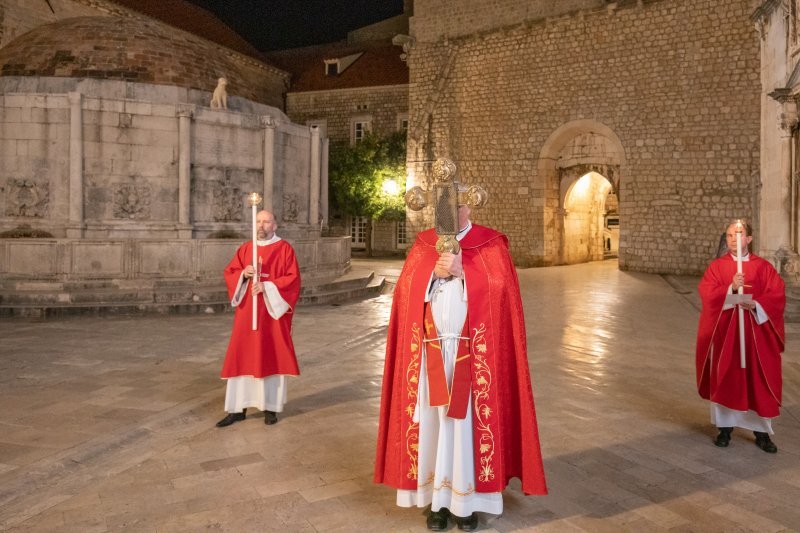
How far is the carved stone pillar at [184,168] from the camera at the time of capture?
488 inches

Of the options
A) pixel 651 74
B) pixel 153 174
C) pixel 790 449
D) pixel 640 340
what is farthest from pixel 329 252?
pixel 651 74

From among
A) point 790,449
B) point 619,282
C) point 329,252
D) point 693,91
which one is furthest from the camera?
point 693,91

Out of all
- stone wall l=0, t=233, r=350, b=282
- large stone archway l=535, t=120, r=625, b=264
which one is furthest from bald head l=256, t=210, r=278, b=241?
large stone archway l=535, t=120, r=625, b=264

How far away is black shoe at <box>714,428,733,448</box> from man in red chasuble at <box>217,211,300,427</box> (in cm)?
318

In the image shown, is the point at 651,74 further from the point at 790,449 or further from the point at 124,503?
the point at 124,503

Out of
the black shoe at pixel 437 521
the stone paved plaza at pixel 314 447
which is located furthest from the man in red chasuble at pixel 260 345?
the black shoe at pixel 437 521

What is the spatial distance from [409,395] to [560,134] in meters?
21.1

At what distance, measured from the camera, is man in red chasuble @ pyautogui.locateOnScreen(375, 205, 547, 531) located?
3305 mm

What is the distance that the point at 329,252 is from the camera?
14.6 m

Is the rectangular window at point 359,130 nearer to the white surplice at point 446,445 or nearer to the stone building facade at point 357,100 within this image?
the stone building facade at point 357,100

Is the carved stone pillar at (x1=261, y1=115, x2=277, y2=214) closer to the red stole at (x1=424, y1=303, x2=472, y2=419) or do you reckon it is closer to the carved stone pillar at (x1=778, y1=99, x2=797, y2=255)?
the carved stone pillar at (x1=778, y1=99, x2=797, y2=255)

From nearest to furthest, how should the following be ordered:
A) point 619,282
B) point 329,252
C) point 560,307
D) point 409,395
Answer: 1. point 409,395
2. point 560,307
3. point 329,252
4. point 619,282

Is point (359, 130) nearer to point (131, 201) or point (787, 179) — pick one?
point (131, 201)

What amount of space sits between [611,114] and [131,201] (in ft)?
51.4
